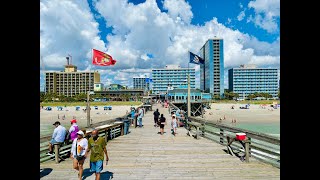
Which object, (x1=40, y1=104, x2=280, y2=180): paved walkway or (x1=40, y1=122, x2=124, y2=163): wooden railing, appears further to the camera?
(x1=40, y1=122, x2=124, y2=163): wooden railing

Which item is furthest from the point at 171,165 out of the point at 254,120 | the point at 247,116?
the point at 247,116

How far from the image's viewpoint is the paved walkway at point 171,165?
27.5ft

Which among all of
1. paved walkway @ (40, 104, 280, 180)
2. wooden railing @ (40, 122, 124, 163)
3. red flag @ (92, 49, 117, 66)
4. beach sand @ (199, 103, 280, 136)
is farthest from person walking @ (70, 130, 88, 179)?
beach sand @ (199, 103, 280, 136)

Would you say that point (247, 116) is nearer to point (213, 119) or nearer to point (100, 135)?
point (213, 119)

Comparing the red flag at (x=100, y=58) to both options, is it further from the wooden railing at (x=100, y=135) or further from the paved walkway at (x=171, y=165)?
the paved walkway at (x=171, y=165)

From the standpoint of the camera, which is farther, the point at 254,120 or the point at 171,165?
the point at 254,120

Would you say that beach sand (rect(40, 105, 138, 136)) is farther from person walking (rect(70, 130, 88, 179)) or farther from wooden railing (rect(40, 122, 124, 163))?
person walking (rect(70, 130, 88, 179))

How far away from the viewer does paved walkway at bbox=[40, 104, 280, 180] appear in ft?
27.5

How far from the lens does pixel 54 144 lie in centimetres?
971

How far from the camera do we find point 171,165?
9.68 meters

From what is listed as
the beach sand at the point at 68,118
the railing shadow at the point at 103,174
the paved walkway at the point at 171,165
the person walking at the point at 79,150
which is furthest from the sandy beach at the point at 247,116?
the person walking at the point at 79,150
